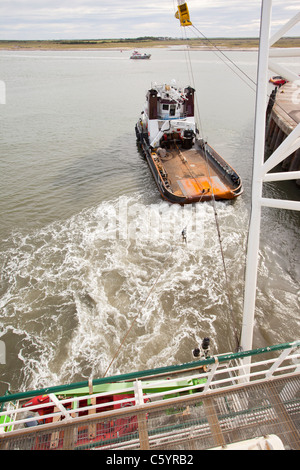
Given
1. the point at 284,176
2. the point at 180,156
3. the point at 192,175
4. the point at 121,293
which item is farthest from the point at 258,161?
the point at 180,156

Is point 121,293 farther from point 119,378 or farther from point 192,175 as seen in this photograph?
point 192,175

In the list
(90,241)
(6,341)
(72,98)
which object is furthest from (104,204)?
(72,98)

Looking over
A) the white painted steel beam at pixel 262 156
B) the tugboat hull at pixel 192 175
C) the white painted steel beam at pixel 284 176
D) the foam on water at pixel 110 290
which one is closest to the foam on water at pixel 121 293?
the foam on water at pixel 110 290

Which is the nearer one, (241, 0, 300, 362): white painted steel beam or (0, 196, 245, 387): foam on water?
(241, 0, 300, 362): white painted steel beam

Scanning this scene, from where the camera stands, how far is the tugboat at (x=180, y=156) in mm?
15984

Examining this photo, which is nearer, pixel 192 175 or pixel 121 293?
pixel 121 293

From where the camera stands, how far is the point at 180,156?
2003cm

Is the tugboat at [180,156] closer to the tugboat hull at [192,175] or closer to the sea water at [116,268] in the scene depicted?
the tugboat hull at [192,175]

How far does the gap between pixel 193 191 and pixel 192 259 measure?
17.5 feet

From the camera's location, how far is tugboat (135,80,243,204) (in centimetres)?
1598

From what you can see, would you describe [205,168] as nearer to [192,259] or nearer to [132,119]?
[192,259]

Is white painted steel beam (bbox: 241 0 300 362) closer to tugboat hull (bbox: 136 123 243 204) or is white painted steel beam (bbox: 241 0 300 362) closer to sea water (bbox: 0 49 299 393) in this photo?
sea water (bbox: 0 49 299 393)

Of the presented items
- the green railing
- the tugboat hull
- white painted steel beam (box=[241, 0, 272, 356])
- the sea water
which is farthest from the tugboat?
the green railing

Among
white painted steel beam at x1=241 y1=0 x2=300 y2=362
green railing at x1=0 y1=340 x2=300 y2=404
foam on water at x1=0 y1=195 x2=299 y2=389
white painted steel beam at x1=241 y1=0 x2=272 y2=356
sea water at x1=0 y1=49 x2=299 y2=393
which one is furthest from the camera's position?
sea water at x1=0 y1=49 x2=299 y2=393
